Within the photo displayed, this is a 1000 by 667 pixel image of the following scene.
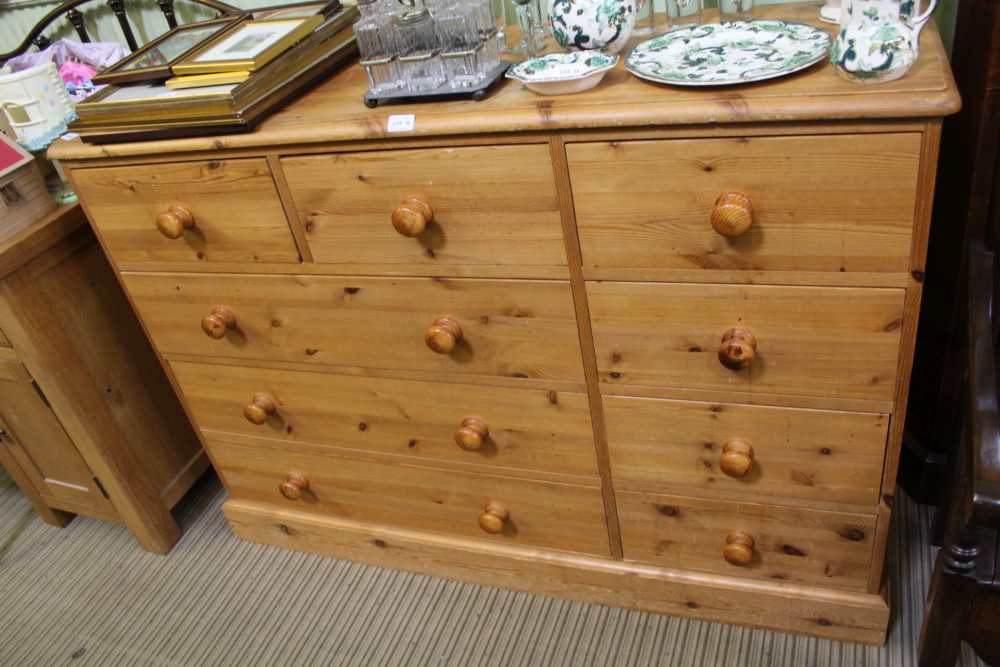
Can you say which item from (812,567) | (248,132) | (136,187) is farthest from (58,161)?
(812,567)

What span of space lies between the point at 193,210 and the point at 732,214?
84cm

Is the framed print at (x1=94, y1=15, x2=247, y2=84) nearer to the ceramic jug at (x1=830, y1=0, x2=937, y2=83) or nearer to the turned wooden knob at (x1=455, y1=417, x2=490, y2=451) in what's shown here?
the turned wooden knob at (x1=455, y1=417, x2=490, y2=451)

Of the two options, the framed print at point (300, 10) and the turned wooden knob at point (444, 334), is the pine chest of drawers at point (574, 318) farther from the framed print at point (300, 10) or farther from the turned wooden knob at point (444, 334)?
the framed print at point (300, 10)

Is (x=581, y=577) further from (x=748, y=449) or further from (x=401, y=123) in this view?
(x=401, y=123)

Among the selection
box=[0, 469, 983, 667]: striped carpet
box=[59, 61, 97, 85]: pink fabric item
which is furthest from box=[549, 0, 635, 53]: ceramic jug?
box=[59, 61, 97, 85]: pink fabric item

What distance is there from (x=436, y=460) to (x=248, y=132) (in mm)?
662

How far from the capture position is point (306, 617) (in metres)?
1.66

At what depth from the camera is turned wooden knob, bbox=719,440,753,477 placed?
123cm

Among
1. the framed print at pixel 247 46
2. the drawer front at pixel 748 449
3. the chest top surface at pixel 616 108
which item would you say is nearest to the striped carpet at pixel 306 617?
the drawer front at pixel 748 449

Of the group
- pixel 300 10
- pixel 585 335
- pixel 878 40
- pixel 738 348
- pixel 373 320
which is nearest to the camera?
pixel 878 40

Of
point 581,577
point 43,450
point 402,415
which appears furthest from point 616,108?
point 43,450

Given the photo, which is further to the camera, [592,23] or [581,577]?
[581,577]

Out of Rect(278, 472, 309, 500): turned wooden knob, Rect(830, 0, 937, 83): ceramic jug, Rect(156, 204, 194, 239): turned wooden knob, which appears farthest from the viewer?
Rect(278, 472, 309, 500): turned wooden knob

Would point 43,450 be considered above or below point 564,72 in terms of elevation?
below
